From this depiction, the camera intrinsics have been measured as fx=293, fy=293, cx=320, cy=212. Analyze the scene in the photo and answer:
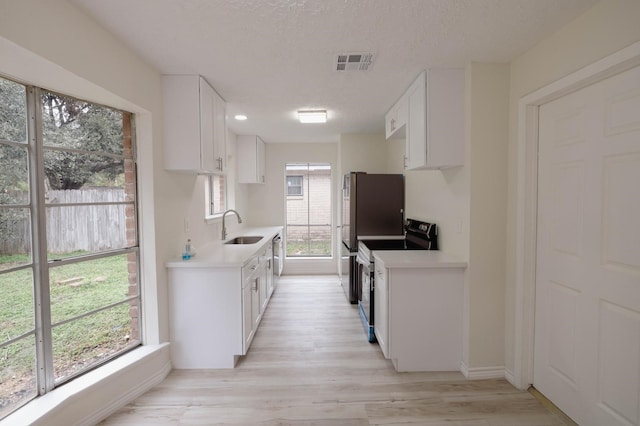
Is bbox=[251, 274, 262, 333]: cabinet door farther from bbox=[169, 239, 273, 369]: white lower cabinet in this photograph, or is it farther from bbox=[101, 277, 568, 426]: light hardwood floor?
bbox=[169, 239, 273, 369]: white lower cabinet

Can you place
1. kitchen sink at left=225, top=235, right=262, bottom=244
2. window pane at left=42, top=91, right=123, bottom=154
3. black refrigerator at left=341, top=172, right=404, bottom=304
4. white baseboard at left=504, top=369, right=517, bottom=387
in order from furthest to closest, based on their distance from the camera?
kitchen sink at left=225, top=235, right=262, bottom=244, black refrigerator at left=341, top=172, right=404, bottom=304, white baseboard at left=504, top=369, right=517, bottom=387, window pane at left=42, top=91, right=123, bottom=154

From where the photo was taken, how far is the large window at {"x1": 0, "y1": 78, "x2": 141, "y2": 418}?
62.4 inches

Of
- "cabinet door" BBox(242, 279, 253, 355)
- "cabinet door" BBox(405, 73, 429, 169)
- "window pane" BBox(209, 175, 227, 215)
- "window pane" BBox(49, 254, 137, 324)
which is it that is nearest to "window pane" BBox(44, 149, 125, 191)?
"window pane" BBox(49, 254, 137, 324)

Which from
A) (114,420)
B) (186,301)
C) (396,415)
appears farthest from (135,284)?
(396,415)

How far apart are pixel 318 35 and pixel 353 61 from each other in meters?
0.44

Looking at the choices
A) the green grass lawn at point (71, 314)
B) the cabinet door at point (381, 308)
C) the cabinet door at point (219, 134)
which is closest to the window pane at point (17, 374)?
the green grass lawn at point (71, 314)

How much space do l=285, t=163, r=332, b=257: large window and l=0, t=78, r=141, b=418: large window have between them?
349 cm

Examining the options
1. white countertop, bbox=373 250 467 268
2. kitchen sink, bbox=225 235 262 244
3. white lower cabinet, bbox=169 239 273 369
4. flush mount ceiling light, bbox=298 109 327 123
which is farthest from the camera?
kitchen sink, bbox=225 235 262 244

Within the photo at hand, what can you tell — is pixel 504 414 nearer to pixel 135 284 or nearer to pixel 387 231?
pixel 387 231

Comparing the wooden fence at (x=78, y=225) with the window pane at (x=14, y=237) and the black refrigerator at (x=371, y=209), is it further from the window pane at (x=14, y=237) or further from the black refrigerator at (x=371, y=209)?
the black refrigerator at (x=371, y=209)

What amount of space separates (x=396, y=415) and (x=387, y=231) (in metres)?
2.28

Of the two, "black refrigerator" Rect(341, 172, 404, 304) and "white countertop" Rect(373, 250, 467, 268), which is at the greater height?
"black refrigerator" Rect(341, 172, 404, 304)

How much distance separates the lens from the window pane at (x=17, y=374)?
155cm

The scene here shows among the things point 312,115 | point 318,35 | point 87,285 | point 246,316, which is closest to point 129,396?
point 87,285
